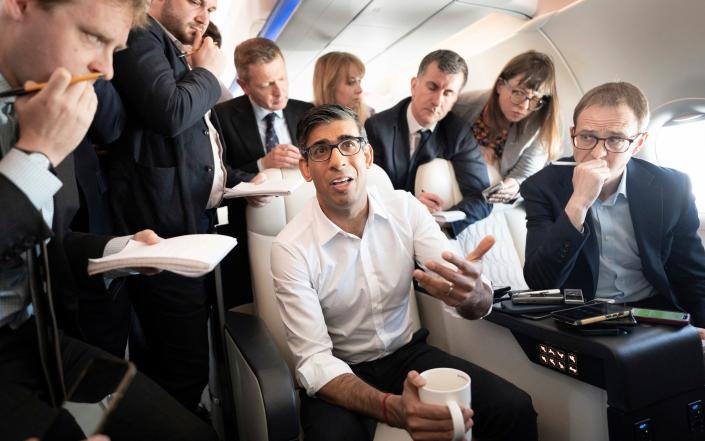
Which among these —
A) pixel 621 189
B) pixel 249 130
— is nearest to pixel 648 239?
pixel 621 189

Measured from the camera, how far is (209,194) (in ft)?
5.85

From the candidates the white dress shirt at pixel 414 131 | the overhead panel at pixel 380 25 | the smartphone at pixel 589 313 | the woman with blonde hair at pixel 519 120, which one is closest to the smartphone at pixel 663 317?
the smartphone at pixel 589 313

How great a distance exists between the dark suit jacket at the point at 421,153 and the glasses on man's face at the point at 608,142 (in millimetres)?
596

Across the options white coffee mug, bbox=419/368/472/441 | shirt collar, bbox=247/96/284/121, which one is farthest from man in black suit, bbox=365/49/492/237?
white coffee mug, bbox=419/368/472/441

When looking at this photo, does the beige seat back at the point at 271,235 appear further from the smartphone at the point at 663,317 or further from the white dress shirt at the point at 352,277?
the smartphone at the point at 663,317

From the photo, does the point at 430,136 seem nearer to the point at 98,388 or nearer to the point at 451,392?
the point at 451,392

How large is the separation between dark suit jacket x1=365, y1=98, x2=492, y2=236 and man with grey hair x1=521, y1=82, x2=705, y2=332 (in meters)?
0.42

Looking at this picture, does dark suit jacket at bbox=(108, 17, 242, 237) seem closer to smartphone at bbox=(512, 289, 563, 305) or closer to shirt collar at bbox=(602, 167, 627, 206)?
smartphone at bbox=(512, 289, 563, 305)

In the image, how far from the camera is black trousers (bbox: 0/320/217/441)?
2.96 feet

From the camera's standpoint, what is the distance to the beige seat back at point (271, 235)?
1.78 m

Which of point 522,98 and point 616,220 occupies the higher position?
point 522,98

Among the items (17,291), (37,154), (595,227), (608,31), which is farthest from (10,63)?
(608,31)

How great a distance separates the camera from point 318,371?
139cm

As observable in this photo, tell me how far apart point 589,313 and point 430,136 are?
53.8 inches
